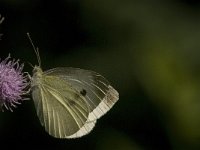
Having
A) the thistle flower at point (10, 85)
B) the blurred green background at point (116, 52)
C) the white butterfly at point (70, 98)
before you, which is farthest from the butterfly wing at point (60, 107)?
the blurred green background at point (116, 52)

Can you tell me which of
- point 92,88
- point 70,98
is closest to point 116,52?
point 70,98

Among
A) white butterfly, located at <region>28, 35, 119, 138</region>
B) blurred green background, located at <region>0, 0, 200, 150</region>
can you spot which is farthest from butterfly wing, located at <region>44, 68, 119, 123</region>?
blurred green background, located at <region>0, 0, 200, 150</region>

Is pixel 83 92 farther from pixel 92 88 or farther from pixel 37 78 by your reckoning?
pixel 37 78

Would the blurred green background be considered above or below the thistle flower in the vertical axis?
below

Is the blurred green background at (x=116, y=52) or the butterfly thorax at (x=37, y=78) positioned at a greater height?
the butterfly thorax at (x=37, y=78)

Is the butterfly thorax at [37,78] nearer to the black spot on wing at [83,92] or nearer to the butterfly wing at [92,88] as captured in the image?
the butterfly wing at [92,88]

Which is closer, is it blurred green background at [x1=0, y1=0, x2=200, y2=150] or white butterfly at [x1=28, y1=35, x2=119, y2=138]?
white butterfly at [x1=28, y1=35, x2=119, y2=138]

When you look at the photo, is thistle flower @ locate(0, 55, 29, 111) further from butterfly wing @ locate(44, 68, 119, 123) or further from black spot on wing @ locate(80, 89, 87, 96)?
black spot on wing @ locate(80, 89, 87, 96)
